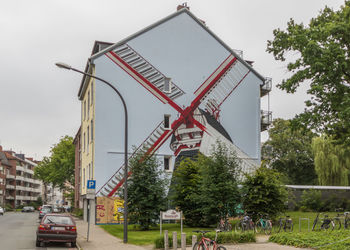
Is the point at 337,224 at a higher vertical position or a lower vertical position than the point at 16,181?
lower

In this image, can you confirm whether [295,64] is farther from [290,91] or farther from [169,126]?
[169,126]

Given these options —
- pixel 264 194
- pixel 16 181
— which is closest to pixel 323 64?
pixel 264 194

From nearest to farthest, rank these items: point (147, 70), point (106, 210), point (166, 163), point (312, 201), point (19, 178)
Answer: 1. point (106, 210)
2. point (147, 70)
3. point (166, 163)
4. point (312, 201)
5. point (19, 178)

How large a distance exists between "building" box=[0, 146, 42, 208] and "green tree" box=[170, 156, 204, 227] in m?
81.4

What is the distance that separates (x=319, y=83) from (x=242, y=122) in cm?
1148

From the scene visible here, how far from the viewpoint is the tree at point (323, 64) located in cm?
2328

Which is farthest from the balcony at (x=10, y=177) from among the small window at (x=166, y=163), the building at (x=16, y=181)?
the small window at (x=166, y=163)

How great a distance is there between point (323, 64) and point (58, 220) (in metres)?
15.4

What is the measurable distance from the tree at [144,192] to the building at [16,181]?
81749 mm

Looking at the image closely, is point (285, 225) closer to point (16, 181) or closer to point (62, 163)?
point (62, 163)

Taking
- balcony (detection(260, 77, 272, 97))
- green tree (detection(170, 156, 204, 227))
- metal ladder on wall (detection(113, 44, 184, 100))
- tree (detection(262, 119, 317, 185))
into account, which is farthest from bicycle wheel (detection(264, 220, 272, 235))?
tree (detection(262, 119, 317, 185))

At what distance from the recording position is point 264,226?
69.0ft

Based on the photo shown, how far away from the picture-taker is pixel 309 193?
37.2 m

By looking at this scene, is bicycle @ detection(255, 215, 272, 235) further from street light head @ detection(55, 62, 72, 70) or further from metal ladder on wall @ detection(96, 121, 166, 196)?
street light head @ detection(55, 62, 72, 70)
